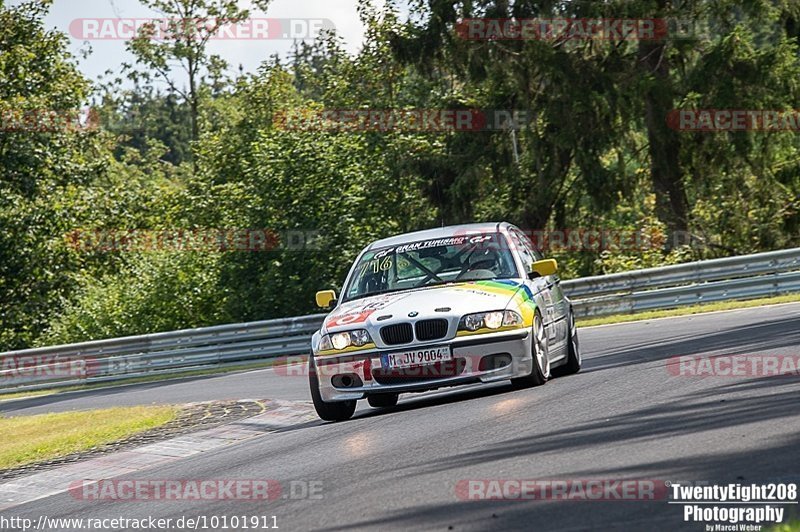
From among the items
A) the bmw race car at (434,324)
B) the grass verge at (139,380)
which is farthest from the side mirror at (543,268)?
the grass verge at (139,380)

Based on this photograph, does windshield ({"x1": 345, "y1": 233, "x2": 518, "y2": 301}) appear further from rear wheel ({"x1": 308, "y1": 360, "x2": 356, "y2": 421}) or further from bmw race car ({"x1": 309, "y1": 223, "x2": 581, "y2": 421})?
rear wheel ({"x1": 308, "y1": 360, "x2": 356, "y2": 421})

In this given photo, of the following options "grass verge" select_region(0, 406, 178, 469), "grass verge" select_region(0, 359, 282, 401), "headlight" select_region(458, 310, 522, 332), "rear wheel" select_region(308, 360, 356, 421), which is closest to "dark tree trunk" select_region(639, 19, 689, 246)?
"grass verge" select_region(0, 359, 282, 401)

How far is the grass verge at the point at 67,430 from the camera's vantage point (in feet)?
44.9

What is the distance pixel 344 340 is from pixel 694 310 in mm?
12579

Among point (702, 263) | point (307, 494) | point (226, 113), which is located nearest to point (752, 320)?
point (702, 263)

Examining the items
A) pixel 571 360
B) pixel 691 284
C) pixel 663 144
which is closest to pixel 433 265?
pixel 571 360

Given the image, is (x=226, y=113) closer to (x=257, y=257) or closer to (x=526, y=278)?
(x=257, y=257)

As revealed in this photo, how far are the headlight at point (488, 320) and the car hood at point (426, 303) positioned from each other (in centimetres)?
5

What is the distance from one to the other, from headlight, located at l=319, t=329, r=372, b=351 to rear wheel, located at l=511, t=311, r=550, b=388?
156cm

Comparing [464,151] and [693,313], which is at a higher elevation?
[464,151]

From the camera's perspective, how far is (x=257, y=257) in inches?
1287

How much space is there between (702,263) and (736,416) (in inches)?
635

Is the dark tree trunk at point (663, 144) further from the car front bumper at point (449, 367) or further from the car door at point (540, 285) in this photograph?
the car front bumper at point (449, 367)

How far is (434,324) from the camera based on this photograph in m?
11.7
